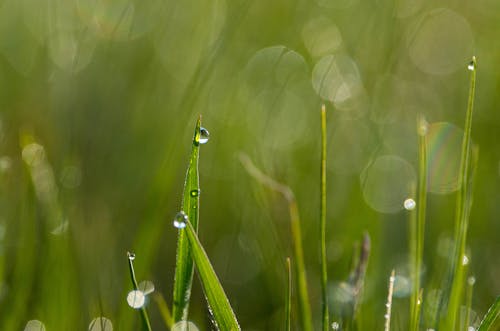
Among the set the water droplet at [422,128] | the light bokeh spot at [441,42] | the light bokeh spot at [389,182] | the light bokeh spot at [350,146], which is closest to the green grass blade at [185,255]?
the water droplet at [422,128]

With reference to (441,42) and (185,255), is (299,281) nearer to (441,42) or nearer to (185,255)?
(185,255)

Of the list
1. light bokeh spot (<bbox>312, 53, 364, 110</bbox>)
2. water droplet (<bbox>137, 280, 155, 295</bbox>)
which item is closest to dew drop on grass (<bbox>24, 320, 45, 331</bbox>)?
water droplet (<bbox>137, 280, 155, 295</bbox>)

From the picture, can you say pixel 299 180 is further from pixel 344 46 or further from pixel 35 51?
pixel 35 51

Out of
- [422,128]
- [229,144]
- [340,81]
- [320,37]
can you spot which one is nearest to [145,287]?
[422,128]

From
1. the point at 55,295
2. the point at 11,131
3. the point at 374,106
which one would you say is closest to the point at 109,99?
the point at 11,131

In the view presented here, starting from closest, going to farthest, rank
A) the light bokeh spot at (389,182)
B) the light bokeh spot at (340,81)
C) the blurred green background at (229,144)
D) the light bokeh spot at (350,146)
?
1. the blurred green background at (229,144)
2. the light bokeh spot at (389,182)
3. the light bokeh spot at (350,146)
4. the light bokeh spot at (340,81)

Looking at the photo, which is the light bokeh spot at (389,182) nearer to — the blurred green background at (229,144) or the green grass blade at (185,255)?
the blurred green background at (229,144)

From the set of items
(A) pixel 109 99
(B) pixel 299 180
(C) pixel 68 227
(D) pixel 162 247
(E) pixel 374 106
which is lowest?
(C) pixel 68 227
